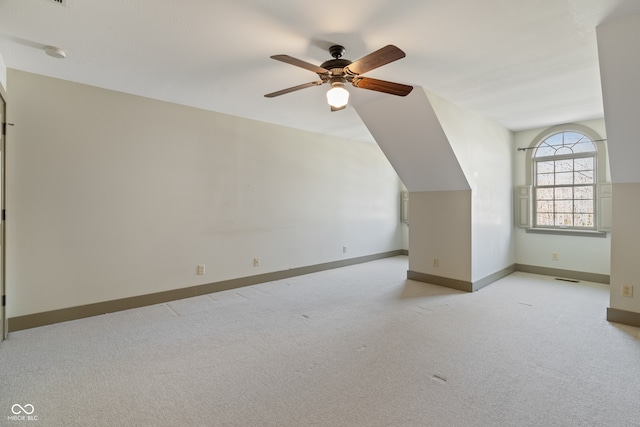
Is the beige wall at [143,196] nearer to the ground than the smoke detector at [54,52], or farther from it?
nearer to the ground

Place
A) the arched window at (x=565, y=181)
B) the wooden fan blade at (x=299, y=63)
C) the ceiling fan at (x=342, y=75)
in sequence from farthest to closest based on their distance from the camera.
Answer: the arched window at (x=565, y=181)
the ceiling fan at (x=342, y=75)
the wooden fan blade at (x=299, y=63)

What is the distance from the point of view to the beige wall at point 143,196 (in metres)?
3.09

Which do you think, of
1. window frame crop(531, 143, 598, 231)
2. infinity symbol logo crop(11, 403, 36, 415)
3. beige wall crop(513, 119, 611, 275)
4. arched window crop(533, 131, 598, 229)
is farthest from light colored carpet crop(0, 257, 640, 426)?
arched window crop(533, 131, 598, 229)

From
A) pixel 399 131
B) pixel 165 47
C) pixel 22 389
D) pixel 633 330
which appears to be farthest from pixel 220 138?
pixel 633 330

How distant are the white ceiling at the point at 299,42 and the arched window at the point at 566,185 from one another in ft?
4.88

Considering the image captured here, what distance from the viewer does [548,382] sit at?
2.15 meters

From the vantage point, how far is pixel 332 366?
238 cm

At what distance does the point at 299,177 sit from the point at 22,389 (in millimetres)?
4072

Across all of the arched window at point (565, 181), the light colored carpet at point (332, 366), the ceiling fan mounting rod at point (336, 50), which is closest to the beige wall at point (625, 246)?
the light colored carpet at point (332, 366)

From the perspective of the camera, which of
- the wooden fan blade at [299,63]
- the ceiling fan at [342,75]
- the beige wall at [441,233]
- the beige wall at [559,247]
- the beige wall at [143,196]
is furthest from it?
the beige wall at [559,247]

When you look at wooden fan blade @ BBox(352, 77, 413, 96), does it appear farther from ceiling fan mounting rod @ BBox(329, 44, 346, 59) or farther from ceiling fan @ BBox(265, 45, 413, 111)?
ceiling fan mounting rod @ BBox(329, 44, 346, 59)

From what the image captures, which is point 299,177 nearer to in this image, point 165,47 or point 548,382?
point 165,47

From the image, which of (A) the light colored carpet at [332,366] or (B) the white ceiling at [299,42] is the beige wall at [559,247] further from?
(B) the white ceiling at [299,42]

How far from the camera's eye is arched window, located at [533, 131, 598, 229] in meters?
4.87
